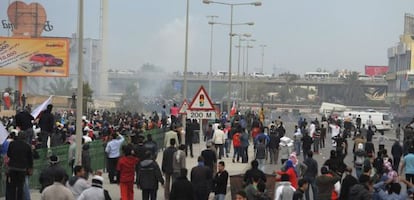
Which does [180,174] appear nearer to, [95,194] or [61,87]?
[95,194]

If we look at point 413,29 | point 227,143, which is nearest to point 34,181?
point 227,143

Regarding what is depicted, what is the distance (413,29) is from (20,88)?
3732 inches

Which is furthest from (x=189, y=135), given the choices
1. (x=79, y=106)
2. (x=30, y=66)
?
(x=30, y=66)

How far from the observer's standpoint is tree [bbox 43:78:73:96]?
129 metres

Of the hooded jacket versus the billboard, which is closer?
the hooded jacket

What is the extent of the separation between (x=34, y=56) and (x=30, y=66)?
1018 mm

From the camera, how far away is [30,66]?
2717 inches

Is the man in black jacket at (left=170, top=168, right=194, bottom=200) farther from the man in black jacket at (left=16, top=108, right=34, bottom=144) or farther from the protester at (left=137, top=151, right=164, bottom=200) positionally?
the man in black jacket at (left=16, top=108, right=34, bottom=144)

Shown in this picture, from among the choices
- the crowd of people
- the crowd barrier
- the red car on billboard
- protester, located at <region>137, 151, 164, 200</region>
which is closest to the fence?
the crowd barrier

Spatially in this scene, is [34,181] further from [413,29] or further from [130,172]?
[413,29]

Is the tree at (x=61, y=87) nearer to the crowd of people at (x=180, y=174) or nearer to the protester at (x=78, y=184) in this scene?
the crowd of people at (x=180, y=174)

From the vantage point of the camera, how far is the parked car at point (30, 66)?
68812 millimetres

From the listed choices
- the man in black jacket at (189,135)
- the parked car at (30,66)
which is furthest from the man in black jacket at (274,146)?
the parked car at (30,66)

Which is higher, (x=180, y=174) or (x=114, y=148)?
(x=180, y=174)
